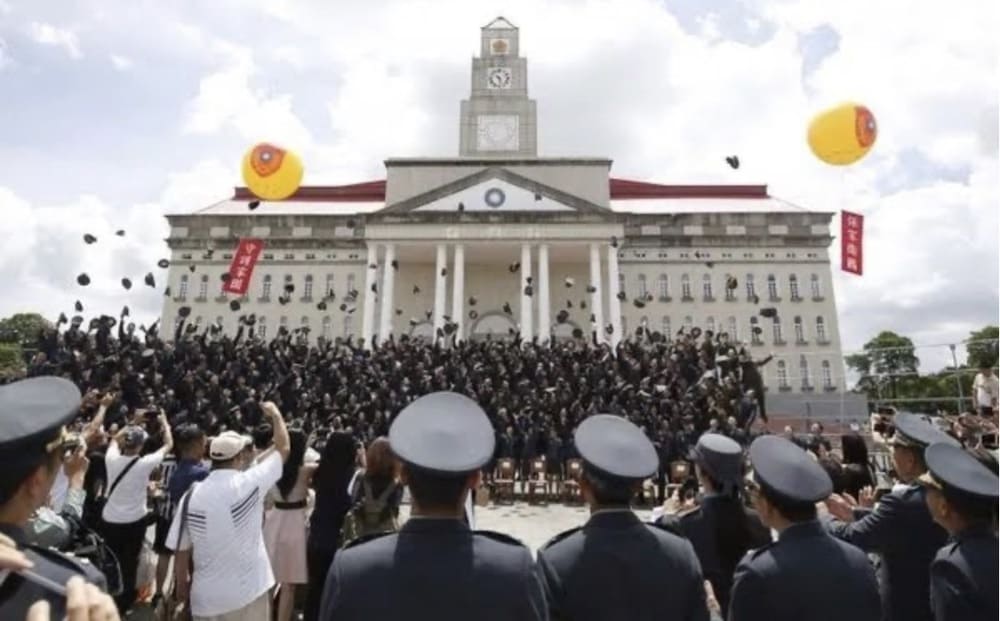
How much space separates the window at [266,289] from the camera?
140 feet

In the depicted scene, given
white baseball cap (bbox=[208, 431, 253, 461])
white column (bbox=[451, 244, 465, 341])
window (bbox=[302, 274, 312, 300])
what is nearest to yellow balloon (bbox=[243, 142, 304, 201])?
white baseball cap (bbox=[208, 431, 253, 461])

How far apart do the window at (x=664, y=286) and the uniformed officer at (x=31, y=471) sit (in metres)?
42.7

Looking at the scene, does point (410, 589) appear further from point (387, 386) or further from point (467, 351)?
point (467, 351)

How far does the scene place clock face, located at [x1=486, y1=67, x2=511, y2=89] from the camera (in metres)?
47.2

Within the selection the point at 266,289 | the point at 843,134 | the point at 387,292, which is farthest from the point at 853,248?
the point at 266,289

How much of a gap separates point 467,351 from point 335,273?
26123 millimetres

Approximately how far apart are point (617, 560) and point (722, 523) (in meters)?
1.22

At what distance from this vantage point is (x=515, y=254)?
131 feet

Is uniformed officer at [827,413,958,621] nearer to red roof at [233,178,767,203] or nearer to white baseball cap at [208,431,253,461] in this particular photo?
white baseball cap at [208,431,253,461]

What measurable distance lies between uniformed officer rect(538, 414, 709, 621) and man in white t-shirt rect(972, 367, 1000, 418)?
42.6ft

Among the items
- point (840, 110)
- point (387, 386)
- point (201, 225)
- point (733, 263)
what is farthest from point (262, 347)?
point (733, 263)

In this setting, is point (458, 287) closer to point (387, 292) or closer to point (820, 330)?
point (387, 292)

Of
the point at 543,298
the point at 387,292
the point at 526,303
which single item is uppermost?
the point at 387,292

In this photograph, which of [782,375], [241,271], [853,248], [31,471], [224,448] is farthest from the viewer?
[782,375]
